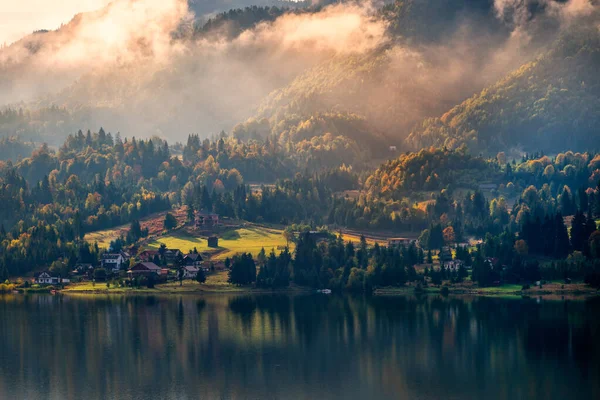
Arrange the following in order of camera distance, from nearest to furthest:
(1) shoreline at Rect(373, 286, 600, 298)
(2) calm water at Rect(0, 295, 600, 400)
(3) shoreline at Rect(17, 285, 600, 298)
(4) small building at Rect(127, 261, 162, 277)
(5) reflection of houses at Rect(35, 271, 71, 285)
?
1. (2) calm water at Rect(0, 295, 600, 400)
2. (1) shoreline at Rect(373, 286, 600, 298)
3. (3) shoreline at Rect(17, 285, 600, 298)
4. (4) small building at Rect(127, 261, 162, 277)
5. (5) reflection of houses at Rect(35, 271, 71, 285)

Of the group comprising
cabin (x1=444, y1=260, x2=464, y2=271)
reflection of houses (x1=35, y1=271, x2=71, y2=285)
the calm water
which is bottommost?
the calm water

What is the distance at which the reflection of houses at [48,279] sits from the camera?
198 m

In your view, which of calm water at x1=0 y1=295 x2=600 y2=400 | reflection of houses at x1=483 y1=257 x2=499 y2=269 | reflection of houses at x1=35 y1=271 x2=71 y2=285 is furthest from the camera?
reflection of houses at x1=35 y1=271 x2=71 y2=285

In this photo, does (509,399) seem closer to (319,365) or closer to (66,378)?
(319,365)

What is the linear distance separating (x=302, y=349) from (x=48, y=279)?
89.8 metres

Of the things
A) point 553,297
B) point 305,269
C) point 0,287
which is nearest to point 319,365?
point 553,297

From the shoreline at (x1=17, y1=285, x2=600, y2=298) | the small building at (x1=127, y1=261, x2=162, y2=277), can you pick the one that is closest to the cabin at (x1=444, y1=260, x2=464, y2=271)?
the shoreline at (x1=17, y1=285, x2=600, y2=298)

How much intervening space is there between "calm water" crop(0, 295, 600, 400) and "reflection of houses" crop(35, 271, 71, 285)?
92.5ft

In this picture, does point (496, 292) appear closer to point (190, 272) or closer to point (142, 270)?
point (190, 272)

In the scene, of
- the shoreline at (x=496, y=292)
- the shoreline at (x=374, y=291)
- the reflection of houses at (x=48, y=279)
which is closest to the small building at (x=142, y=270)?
the shoreline at (x=374, y=291)

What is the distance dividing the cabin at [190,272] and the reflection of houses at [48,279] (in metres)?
22.9

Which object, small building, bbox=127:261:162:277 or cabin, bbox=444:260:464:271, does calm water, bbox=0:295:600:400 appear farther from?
small building, bbox=127:261:162:277

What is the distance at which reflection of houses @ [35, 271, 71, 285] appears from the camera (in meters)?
198

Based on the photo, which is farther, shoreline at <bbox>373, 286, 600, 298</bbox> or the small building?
the small building
